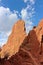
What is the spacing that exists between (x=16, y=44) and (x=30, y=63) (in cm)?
3490

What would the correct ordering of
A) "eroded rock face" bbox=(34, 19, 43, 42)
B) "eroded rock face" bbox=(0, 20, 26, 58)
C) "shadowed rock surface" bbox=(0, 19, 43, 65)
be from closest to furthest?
"shadowed rock surface" bbox=(0, 19, 43, 65) → "eroded rock face" bbox=(34, 19, 43, 42) → "eroded rock face" bbox=(0, 20, 26, 58)

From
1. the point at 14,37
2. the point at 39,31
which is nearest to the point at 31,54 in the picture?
the point at 39,31

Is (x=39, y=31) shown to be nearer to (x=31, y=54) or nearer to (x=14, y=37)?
(x=31, y=54)

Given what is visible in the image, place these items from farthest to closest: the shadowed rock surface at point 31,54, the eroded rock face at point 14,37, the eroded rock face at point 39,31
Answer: the eroded rock face at point 14,37 → the eroded rock face at point 39,31 → the shadowed rock surface at point 31,54

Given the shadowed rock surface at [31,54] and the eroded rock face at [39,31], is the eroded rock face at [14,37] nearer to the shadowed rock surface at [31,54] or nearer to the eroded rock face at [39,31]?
the eroded rock face at [39,31]

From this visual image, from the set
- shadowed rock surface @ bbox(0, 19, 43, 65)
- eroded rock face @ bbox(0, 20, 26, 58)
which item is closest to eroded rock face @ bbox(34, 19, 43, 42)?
shadowed rock surface @ bbox(0, 19, 43, 65)

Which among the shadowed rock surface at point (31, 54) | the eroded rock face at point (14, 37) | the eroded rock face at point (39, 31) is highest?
the eroded rock face at point (14, 37)

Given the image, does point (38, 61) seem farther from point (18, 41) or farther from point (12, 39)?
point (12, 39)

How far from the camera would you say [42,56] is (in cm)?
6025

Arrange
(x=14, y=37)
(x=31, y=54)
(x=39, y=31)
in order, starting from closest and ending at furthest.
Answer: (x=31, y=54) → (x=39, y=31) → (x=14, y=37)

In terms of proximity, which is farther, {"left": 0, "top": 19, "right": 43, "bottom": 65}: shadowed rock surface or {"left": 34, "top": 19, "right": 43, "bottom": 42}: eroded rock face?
{"left": 34, "top": 19, "right": 43, "bottom": 42}: eroded rock face

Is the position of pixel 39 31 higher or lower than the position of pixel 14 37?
lower

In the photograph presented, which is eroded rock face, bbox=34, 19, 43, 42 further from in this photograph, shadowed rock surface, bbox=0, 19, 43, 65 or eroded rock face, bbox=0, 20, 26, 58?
eroded rock face, bbox=0, 20, 26, 58

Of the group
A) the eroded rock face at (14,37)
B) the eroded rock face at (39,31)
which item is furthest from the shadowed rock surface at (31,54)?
the eroded rock face at (14,37)
